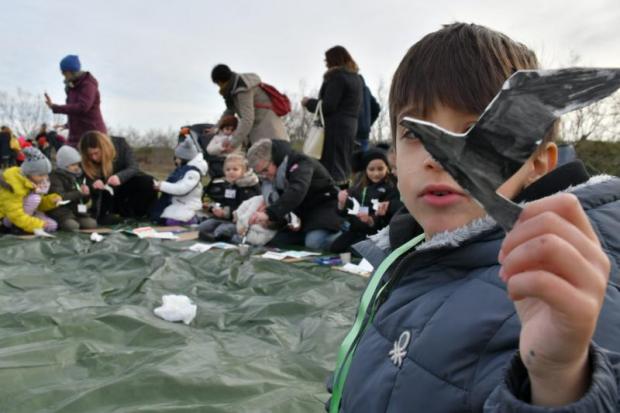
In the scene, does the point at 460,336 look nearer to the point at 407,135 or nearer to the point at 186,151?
the point at 407,135

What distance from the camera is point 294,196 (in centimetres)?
472

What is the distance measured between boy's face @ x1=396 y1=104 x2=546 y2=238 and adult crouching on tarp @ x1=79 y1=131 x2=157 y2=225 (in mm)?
5784

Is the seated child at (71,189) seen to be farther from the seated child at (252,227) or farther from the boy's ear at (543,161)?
the boy's ear at (543,161)

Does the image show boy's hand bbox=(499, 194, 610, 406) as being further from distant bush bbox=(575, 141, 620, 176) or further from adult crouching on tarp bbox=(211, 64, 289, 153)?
distant bush bbox=(575, 141, 620, 176)

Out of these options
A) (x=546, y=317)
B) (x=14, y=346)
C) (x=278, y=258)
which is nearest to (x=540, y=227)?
(x=546, y=317)

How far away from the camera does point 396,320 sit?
981mm

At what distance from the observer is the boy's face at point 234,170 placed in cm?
→ 561

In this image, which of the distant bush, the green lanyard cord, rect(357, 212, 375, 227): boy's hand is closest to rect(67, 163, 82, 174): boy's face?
rect(357, 212, 375, 227): boy's hand

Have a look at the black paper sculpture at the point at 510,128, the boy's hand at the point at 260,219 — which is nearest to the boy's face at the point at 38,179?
the boy's hand at the point at 260,219

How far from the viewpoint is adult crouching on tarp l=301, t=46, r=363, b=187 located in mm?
5312

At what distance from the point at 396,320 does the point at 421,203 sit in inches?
9.2

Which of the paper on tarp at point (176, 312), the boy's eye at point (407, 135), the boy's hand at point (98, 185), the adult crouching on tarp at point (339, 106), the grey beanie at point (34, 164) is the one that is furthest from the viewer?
the boy's hand at point (98, 185)

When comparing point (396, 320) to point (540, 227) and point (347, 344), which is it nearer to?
point (347, 344)

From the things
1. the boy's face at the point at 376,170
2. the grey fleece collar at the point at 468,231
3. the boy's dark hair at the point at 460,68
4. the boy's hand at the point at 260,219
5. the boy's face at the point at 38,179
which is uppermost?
the boy's dark hair at the point at 460,68
